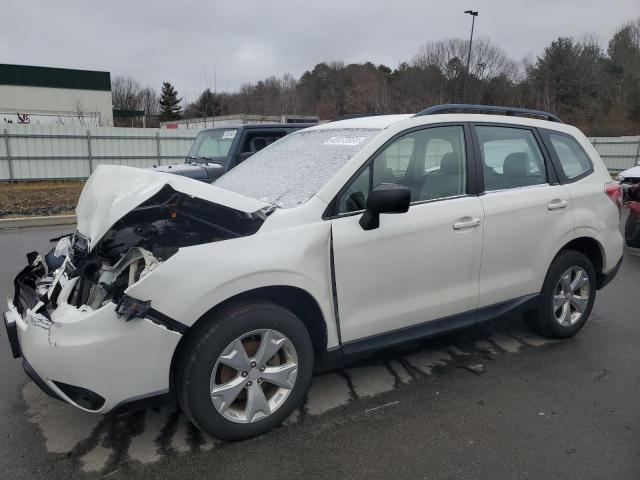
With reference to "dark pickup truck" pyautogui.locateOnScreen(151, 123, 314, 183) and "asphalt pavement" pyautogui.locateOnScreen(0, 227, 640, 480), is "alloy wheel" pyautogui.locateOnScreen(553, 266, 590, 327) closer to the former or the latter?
"asphalt pavement" pyautogui.locateOnScreen(0, 227, 640, 480)

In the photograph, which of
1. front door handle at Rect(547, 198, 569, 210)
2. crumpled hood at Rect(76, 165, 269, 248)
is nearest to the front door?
crumpled hood at Rect(76, 165, 269, 248)

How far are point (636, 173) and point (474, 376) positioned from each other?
904 cm

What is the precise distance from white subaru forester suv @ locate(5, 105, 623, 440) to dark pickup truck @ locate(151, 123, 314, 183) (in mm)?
5042

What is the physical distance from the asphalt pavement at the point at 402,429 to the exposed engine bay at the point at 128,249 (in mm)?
762

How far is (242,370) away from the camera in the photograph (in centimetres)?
273

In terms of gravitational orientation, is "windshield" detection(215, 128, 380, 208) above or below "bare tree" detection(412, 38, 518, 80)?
below

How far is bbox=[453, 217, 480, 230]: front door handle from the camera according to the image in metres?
→ 3.41

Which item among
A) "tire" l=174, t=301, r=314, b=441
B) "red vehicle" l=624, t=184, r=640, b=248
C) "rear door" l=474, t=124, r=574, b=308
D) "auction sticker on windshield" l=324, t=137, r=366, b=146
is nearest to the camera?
"tire" l=174, t=301, r=314, b=441

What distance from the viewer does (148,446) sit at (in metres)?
2.81

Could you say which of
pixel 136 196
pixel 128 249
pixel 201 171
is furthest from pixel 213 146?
pixel 136 196

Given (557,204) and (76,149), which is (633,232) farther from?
(76,149)

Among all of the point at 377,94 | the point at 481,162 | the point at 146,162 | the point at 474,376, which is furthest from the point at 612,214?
the point at 377,94

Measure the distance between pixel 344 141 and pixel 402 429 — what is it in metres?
1.87

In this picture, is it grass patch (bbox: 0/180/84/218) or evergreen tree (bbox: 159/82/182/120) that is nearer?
grass patch (bbox: 0/180/84/218)
